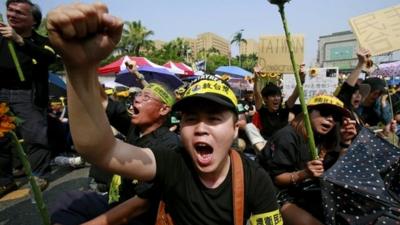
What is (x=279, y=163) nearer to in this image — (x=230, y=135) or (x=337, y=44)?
(x=230, y=135)

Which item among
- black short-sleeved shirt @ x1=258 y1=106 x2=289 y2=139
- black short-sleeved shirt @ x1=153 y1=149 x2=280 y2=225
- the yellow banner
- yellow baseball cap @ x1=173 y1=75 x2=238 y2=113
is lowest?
black short-sleeved shirt @ x1=258 y1=106 x2=289 y2=139

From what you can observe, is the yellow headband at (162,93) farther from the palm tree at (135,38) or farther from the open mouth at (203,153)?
the palm tree at (135,38)

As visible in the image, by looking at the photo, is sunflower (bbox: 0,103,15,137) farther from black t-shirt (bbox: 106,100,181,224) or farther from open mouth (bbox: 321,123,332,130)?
open mouth (bbox: 321,123,332,130)

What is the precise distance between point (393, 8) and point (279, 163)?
2289 mm

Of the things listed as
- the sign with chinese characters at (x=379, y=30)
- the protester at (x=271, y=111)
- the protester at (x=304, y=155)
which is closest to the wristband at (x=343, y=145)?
the protester at (x=304, y=155)

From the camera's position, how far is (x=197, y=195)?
1699 mm

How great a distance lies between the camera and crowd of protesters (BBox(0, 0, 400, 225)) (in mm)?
1063

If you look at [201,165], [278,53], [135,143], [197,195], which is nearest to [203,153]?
[201,165]

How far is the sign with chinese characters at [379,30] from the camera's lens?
3.55 meters

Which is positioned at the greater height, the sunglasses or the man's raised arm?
the man's raised arm

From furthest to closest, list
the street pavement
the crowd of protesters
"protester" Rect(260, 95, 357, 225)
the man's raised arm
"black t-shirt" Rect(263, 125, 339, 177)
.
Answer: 1. the street pavement
2. "black t-shirt" Rect(263, 125, 339, 177)
3. "protester" Rect(260, 95, 357, 225)
4. the crowd of protesters
5. the man's raised arm

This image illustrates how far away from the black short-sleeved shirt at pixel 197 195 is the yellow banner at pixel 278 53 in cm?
406

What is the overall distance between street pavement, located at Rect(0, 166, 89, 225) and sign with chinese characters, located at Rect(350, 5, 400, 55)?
3.70 m

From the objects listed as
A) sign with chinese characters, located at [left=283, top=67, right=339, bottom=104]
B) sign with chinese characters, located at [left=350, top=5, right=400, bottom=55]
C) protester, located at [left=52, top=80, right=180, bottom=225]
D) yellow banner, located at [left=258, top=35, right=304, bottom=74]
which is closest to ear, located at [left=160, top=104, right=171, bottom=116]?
protester, located at [left=52, top=80, right=180, bottom=225]
